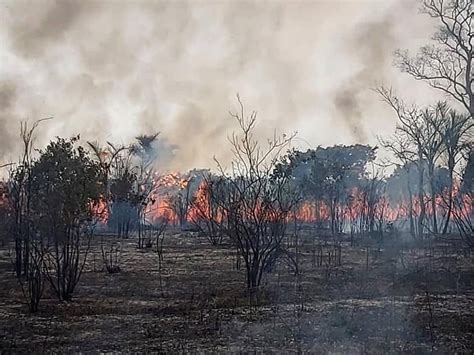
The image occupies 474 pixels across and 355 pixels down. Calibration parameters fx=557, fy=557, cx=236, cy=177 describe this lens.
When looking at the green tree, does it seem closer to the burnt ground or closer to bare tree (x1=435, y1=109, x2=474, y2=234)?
the burnt ground

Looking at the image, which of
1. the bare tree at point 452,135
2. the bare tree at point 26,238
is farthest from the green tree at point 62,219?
the bare tree at point 452,135

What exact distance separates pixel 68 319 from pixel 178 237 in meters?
16.8

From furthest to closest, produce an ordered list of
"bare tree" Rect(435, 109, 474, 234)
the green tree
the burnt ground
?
"bare tree" Rect(435, 109, 474, 234) < the green tree < the burnt ground

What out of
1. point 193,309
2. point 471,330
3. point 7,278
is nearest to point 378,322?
point 471,330

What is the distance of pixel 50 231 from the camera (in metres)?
10.6

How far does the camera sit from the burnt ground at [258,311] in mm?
6695

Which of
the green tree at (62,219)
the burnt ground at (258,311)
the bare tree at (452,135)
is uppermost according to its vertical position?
the bare tree at (452,135)

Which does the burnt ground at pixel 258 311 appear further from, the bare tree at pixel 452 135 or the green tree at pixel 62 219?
the bare tree at pixel 452 135

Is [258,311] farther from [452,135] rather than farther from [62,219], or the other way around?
[452,135]

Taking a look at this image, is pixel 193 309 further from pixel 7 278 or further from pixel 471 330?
pixel 7 278

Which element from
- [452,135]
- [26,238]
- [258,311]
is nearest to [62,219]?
[26,238]

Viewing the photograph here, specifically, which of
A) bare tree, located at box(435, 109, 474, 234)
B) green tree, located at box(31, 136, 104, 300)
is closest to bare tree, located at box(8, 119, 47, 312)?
green tree, located at box(31, 136, 104, 300)

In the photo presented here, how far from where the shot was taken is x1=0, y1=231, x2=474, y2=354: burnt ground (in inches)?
264

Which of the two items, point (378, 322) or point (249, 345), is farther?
point (378, 322)
